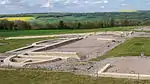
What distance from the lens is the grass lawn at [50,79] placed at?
18859 millimetres

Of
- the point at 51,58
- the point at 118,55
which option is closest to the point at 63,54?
the point at 51,58

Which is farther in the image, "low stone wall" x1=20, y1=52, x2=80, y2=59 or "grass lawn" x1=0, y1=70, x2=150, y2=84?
"low stone wall" x1=20, y1=52, x2=80, y2=59

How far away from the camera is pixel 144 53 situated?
98.9 feet

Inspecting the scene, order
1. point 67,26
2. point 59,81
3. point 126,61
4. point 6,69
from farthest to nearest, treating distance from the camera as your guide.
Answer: point 67,26 < point 126,61 < point 6,69 < point 59,81

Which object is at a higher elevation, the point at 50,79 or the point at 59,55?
the point at 50,79

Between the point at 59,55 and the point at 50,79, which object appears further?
the point at 59,55

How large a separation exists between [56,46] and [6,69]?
657 inches

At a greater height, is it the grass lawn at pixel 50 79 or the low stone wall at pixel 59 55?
the grass lawn at pixel 50 79

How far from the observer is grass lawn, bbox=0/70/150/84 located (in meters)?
18.9

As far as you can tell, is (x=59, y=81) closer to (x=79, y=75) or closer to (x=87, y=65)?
(x=79, y=75)

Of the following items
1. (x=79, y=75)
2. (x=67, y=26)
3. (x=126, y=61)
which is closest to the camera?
(x=79, y=75)

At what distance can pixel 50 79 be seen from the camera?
64.8 feet

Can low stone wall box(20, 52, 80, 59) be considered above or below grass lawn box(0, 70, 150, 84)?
below

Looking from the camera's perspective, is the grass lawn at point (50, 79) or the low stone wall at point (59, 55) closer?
the grass lawn at point (50, 79)
